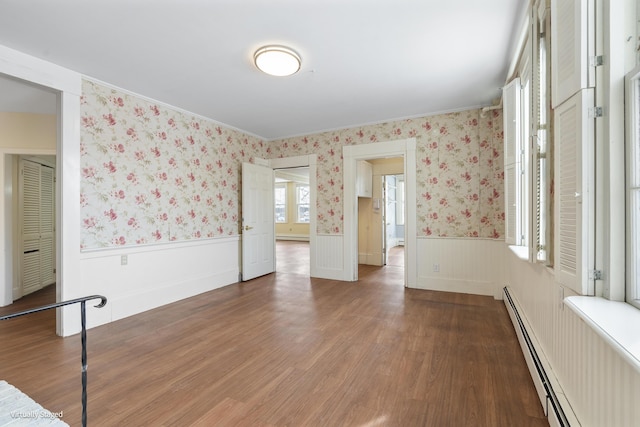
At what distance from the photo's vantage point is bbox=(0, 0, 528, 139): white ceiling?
82.5 inches

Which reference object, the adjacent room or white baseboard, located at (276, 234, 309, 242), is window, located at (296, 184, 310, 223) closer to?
white baseboard, located at (276, 234, 309, 242)

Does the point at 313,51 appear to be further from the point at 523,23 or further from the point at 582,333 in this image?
the point at 582,333

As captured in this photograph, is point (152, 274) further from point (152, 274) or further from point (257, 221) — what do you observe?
point (257, 221)

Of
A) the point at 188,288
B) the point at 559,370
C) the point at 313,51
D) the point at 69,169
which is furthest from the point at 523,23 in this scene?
the point at 188,288

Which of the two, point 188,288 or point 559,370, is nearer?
point 559,370

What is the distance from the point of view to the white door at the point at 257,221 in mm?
4961

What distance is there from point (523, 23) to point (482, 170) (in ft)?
6.89

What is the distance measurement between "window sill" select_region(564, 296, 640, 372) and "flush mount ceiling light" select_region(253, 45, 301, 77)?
8.62 ft

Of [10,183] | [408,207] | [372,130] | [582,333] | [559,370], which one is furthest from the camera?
[372,130]

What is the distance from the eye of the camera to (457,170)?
4.19m

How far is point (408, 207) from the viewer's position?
4438 mm

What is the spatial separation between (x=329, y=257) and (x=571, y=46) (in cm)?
420

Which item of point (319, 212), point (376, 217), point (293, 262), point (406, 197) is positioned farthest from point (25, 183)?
point (376, 217)

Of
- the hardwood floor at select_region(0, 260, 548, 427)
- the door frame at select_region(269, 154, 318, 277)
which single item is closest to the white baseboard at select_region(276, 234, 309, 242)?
the door frame at select_region(269, 154, 318, 277)
